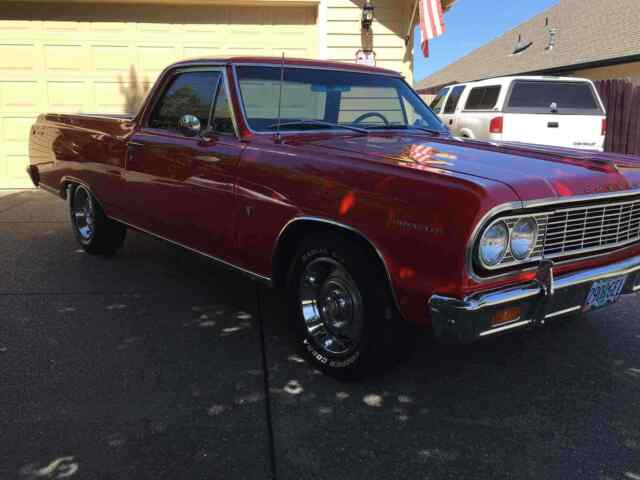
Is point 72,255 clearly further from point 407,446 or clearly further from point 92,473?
point 407,446

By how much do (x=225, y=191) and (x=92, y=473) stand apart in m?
1.81

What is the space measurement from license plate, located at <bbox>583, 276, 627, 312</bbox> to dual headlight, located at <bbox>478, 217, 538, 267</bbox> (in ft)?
1.68

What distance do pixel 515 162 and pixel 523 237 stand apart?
0.59 metres

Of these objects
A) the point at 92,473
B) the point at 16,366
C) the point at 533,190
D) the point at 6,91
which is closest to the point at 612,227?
the point at 533,190

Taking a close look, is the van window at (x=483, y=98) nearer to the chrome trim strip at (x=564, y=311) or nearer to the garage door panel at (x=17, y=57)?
the garage door panel at (x=17, y=57)

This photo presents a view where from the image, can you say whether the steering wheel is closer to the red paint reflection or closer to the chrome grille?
the red paint reflection

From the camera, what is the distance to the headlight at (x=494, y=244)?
8.55 ft

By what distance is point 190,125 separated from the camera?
3877mm

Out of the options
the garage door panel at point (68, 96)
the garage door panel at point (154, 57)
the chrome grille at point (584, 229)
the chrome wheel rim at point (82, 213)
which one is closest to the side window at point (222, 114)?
the chrome grille at point (584, 229)

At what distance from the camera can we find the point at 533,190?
2.71m

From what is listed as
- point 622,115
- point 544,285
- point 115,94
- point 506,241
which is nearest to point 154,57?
point 115,94

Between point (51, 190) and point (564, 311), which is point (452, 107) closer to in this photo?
point (51, 190)

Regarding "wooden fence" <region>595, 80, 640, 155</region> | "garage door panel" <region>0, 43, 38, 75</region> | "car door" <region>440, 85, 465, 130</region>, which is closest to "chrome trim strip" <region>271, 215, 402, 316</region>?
"garage door panel" <region>0, 43, 38, 75</region>

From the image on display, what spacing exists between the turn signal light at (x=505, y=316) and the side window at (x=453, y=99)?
10085 mm
